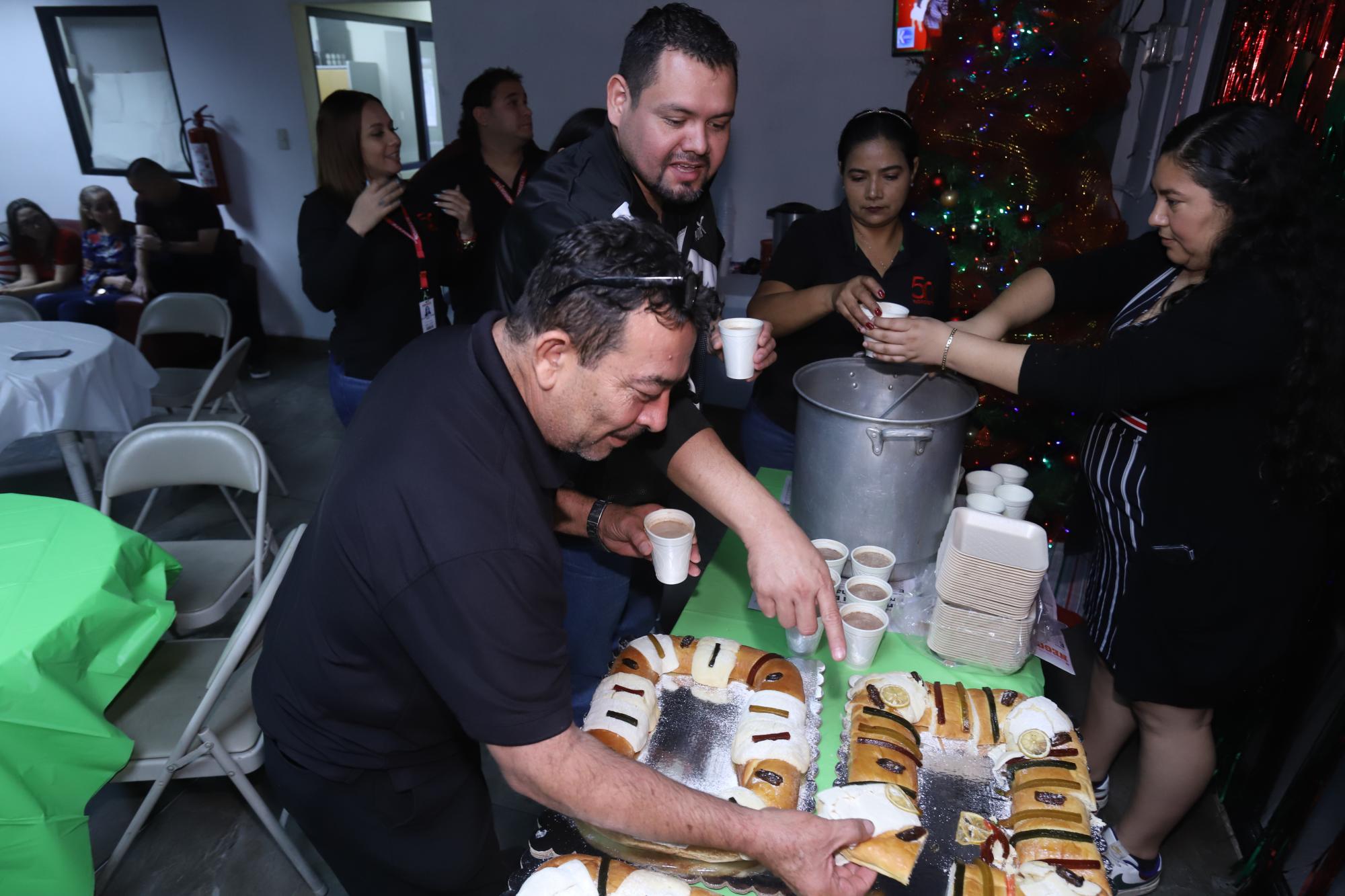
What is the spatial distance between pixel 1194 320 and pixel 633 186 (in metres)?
1.24

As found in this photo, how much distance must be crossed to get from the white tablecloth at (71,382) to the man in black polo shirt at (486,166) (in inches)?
68.4

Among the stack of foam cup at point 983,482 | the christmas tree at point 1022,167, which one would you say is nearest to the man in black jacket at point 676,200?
the stack of foam cup at point 983,482

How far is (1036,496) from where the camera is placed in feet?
11.4

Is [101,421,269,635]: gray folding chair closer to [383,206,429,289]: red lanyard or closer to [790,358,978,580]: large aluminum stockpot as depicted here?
[383,206,429,289]: red lanyard

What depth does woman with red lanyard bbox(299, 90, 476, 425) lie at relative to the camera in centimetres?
281

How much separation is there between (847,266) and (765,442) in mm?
653

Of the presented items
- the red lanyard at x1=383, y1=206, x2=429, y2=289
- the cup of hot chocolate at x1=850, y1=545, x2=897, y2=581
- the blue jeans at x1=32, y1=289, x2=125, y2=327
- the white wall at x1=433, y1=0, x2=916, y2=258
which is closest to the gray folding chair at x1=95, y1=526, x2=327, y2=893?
the red lanyard at x1=383, y1=206, x2=429, y2=289

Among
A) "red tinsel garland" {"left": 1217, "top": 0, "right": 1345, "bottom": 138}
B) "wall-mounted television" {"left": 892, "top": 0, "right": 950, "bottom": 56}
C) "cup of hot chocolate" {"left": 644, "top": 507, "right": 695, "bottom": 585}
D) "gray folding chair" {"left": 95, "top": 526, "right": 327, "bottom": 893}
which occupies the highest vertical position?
"wall-mounted television" {"left": 892, "top": 0, "right": 950, "bottom": 56}

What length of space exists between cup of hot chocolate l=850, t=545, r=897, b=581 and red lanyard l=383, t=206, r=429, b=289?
2.22m

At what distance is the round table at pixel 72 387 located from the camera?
3.31 meters

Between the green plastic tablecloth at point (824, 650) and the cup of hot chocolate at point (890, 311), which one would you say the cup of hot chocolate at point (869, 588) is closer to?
the green plastic tablecloth at point (824, 650)

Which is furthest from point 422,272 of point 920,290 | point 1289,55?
point 1289,55

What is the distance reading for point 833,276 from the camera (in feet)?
8.06

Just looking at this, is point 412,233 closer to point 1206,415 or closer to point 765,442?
point 765,442
